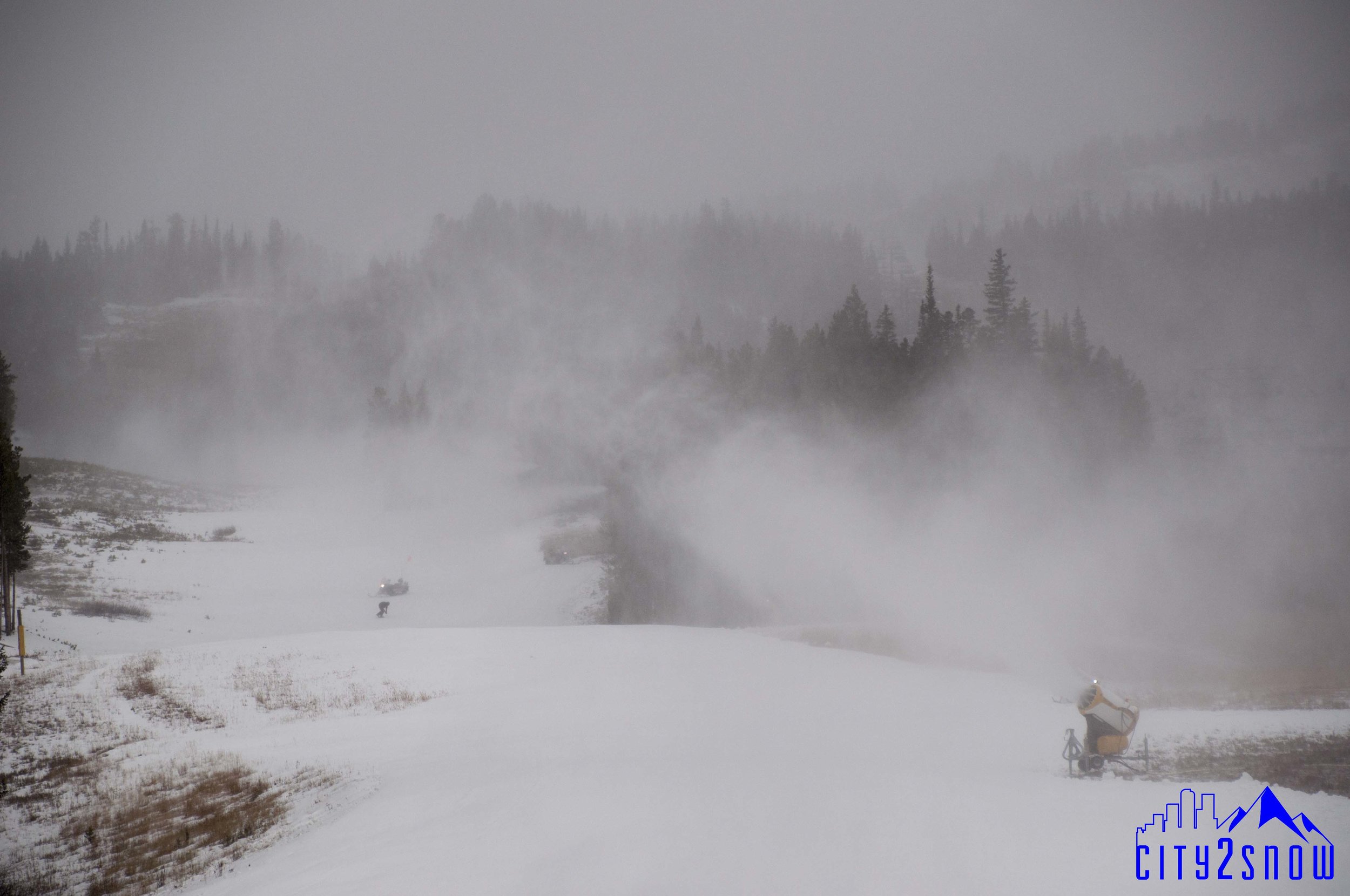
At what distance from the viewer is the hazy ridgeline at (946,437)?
110 ft

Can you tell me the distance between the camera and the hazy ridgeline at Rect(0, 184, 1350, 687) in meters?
33.6

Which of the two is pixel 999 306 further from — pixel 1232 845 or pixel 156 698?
pixel 156 698

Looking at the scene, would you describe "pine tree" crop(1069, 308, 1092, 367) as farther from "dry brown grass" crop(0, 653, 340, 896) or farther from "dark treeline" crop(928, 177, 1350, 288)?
"dry brown grass" crop(0, 653, 340, 896)

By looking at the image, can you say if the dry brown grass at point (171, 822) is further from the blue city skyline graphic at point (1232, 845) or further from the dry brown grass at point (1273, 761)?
the dry brown grass at point (1273, 761)

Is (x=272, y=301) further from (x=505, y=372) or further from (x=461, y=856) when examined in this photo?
(x=461, y=856)

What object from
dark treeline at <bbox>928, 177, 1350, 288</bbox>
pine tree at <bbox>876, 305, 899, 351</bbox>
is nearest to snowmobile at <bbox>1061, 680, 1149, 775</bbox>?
pine tree at <bbox>876, 305, 899, 351</bbox>

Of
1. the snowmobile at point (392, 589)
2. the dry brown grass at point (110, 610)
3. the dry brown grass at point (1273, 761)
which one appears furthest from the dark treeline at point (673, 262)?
the dry brown grass at point (1273, 761)

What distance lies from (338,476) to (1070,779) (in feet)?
306

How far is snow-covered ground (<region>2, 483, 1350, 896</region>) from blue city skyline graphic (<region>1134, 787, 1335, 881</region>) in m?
0.27

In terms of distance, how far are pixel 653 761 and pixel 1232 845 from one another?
8151 millimetres

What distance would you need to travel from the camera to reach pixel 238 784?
473 inches

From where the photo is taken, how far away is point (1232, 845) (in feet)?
26.8

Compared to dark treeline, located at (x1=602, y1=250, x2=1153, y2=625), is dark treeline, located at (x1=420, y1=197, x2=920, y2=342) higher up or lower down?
higher up

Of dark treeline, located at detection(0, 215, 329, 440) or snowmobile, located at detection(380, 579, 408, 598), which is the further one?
dark treeline, located at detection(0, 215, 329, 440)
